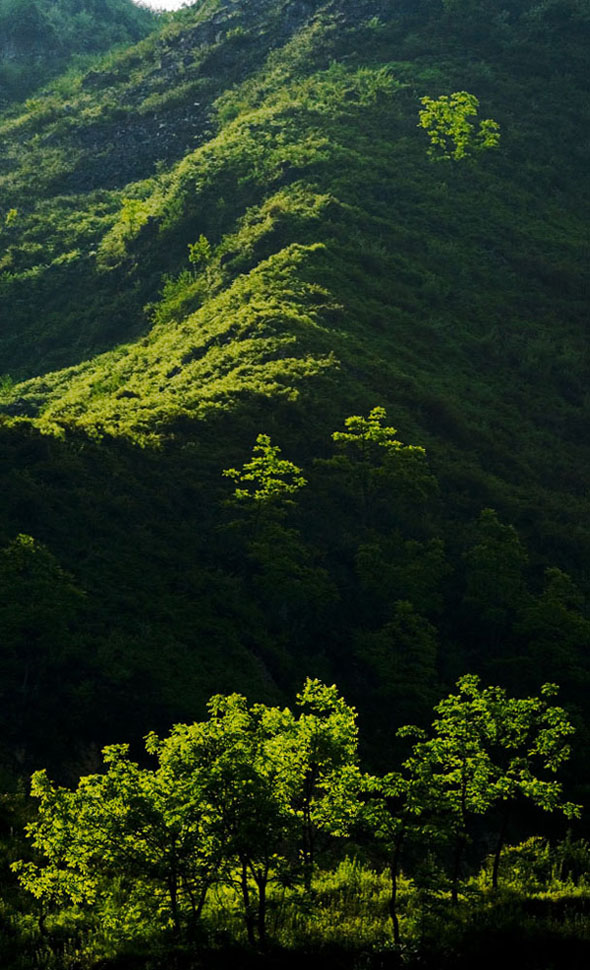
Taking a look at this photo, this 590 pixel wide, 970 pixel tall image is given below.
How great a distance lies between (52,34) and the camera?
109 metres

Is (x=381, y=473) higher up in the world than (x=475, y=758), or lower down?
higher up

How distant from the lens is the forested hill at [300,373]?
27453mm

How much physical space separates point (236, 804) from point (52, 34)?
378ft

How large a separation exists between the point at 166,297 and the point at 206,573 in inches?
1156

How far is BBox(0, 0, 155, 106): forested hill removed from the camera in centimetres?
10175

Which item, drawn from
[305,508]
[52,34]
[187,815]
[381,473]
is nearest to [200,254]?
[381,473]

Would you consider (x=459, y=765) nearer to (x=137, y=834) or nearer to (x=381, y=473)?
(x=137, y=834)

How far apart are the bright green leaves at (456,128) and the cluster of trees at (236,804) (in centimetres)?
5846

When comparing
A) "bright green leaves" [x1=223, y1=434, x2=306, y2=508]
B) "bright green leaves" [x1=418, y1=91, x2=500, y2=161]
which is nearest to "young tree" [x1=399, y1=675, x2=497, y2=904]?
"bright green leaves" [x1=223, y1=434, x2=306, y2=508]

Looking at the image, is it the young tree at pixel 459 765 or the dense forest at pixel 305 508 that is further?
the young tree at pixel 459 765

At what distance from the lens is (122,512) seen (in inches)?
1251

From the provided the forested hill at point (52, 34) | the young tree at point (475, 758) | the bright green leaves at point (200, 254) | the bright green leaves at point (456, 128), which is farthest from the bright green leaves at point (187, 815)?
the forested hill at point (52, 34)

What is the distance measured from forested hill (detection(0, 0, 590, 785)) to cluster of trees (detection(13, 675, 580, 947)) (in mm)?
7097

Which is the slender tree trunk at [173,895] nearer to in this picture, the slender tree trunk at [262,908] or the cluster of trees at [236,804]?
the cluster of trees at [236,804]
